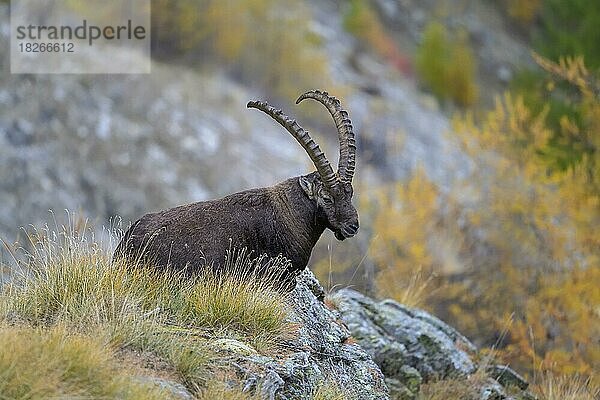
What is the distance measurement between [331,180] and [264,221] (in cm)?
78

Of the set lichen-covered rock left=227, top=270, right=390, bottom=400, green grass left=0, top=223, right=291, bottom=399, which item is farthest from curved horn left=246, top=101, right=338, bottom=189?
lichen-covered rock left=227, top=270, right=390, bottom=400

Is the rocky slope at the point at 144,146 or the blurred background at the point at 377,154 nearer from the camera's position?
the blurred background at the point at 377,154

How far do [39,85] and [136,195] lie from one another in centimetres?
423

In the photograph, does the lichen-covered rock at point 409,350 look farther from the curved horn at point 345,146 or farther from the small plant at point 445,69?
the small plant at point 445,69

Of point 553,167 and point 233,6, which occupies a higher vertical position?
point 233,6

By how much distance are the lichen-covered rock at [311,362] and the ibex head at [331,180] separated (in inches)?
35.1

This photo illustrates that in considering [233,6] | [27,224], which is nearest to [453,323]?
[27,224]

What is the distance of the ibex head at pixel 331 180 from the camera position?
9375 millimetres

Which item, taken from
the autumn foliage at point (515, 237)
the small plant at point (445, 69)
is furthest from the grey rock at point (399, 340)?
the small plant at point (445, 69)

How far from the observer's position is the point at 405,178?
99.1ft

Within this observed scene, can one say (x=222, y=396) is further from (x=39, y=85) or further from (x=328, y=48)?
(x=328, y=48)

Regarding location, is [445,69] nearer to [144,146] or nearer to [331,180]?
[144,146]

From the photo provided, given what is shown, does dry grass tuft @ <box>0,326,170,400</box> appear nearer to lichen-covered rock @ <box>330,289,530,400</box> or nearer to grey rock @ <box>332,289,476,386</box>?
lichen-covered rock @ <box>330,289,530,400</box>

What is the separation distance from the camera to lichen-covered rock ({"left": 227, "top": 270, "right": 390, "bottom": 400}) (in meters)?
7.85
